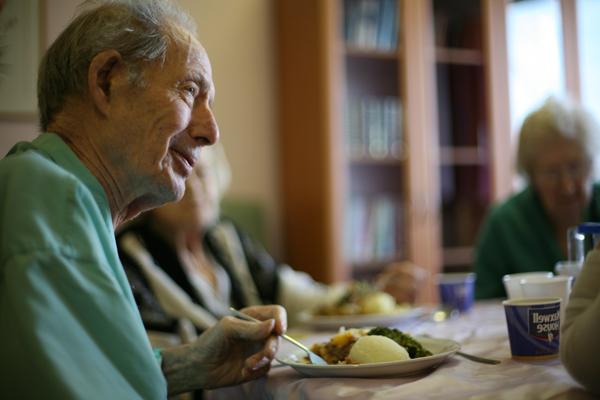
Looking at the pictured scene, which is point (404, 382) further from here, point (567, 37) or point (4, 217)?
point (567, 37)

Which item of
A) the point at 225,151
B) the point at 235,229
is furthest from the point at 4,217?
the point at 225,151

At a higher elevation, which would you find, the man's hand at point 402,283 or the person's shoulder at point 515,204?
the person's shoulder at point 515,204

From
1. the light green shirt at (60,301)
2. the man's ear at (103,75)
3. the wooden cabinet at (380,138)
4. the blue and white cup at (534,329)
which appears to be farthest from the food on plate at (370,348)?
the wooden cabinet at (380,138)

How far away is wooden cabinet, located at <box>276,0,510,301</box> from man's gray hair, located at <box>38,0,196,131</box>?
1.73m

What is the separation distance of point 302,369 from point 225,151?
195 centimetres

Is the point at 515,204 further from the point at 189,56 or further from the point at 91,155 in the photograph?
the point at 91,155

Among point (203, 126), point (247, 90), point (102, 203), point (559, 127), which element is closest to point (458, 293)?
point (559, 127)

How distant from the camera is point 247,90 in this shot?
2820mm

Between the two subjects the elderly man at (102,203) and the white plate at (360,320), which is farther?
the white plate at (360,320)

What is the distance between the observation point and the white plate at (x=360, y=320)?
139 centimetres

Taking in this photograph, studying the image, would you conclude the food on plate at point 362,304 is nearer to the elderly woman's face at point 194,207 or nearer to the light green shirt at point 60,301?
the elderly woman's face at point 194,207

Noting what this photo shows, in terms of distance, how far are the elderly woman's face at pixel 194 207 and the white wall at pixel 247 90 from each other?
2.40ft

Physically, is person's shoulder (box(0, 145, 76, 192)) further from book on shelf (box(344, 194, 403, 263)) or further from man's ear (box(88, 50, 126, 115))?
book on shelf (box(344, 194, 403, 263))

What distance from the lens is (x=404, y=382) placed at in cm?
82
